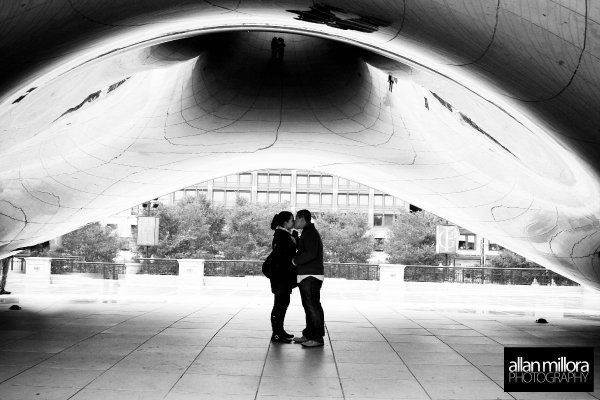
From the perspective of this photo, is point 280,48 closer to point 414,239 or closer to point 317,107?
point 317,107

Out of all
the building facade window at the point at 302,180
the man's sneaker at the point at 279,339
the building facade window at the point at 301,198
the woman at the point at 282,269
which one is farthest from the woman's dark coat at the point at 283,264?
the building facade window at the point at 302,180

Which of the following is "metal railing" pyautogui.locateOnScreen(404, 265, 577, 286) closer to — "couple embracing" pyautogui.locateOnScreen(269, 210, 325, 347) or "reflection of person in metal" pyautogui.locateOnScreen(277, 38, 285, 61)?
"reflection of person in metal" pyautogui.locateOnScreen(277, 38, 285, 61)

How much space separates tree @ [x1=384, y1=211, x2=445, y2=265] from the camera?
5119cm

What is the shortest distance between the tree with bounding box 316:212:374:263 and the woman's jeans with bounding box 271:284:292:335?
153ft

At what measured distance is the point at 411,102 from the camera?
956 cm

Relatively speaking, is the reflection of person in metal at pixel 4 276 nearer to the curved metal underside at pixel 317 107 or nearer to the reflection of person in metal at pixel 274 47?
the curved metal underside at pixel 317 107

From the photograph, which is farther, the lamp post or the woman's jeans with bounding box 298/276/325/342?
the lamp post

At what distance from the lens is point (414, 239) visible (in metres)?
51.6

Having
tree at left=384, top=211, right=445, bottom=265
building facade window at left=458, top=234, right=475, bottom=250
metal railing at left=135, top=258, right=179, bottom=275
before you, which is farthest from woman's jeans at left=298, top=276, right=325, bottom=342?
building facade window at left=458, top=234, right=475, bottom=250

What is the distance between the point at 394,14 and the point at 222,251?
50036 millimetres

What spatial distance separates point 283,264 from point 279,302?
0.50 metres

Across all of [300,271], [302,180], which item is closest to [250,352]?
[300,271]

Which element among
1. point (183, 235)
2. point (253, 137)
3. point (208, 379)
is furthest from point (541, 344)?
point (183, 235)

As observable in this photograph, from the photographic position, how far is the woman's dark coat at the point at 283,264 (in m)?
7.66
